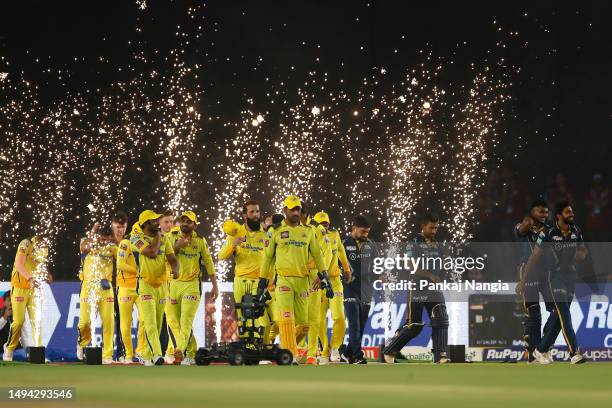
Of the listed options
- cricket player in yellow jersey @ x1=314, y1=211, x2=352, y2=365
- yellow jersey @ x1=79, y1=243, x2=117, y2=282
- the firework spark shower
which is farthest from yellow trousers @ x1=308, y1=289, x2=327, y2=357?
the firework spark shower

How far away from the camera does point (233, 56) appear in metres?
38.7

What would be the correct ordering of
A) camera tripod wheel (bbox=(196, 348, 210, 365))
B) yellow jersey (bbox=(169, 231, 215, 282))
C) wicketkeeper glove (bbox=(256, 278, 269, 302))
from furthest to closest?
yellow jersey (bbox=(169, 231, 215, 282)) < camera tripod wheel (bbox=(196, 348, 210, 365)) < wicketkeeper glove (bbox=(256, 278, 269, 302))

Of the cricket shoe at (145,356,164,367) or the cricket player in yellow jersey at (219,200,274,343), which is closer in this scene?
the cricket shoe at (145,356,164,367)

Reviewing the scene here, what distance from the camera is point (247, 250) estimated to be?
58.6ft

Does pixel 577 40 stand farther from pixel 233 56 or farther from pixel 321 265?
pixel 321 265

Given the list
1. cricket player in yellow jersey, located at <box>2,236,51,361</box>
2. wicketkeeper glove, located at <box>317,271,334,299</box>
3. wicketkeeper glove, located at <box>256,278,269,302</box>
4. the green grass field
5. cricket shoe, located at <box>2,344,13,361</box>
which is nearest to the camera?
the green grass field

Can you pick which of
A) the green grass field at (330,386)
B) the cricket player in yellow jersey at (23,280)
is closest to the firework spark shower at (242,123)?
the cricket player in yellow jersey at (23,280)

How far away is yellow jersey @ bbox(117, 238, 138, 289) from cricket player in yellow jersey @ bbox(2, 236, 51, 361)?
2.44m

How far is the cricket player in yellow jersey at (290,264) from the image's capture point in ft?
53.1

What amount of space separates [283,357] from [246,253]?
7.38 feet

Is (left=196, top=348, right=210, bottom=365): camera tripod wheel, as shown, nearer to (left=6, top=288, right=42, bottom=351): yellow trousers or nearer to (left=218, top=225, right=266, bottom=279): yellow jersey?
(left=218, top=225, right=266, bottom=279): yellow jersey

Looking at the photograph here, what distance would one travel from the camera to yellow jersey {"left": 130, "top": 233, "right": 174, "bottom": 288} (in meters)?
17.5

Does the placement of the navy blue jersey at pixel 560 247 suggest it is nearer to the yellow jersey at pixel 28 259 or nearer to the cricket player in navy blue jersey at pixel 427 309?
the cricket player in navy blue jersey at pixel 427 309

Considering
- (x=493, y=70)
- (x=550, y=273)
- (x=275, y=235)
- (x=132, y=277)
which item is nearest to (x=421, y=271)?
(x=550, y=273)
